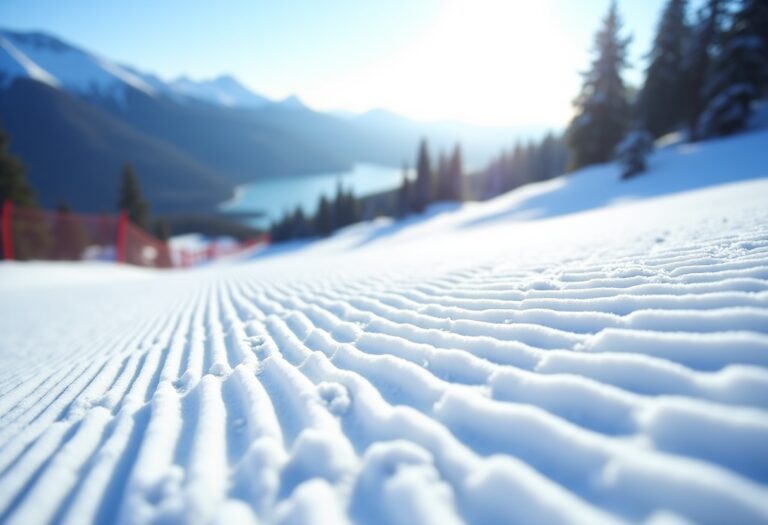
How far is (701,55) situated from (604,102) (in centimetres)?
515

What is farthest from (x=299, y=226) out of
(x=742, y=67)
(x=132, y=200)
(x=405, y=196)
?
(x=742, y=67)

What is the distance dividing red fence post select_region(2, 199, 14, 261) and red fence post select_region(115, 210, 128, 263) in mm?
4070

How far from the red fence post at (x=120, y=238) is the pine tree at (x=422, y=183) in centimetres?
3185

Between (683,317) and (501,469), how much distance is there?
59.9 inches

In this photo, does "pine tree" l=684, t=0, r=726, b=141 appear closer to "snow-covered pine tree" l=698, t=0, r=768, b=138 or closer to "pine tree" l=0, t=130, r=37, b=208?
"snow-covered pine tree" l=698, t=0, r=768, b=138

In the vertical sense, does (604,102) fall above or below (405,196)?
above

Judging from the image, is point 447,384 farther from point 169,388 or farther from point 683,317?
point 169,388

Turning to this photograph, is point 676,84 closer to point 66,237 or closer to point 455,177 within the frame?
point 455,177

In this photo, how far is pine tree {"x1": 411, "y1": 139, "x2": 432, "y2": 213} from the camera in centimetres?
4284

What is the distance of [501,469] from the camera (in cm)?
130

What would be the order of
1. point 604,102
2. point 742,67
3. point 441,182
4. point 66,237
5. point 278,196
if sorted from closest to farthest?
point 66,237 → point 742,67 → point 604,102 → point 441,182 → point 278,196

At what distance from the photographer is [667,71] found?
23.0 m

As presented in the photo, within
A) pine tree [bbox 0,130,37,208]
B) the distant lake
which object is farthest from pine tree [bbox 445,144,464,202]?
the distant lake

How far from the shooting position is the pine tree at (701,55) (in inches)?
771
